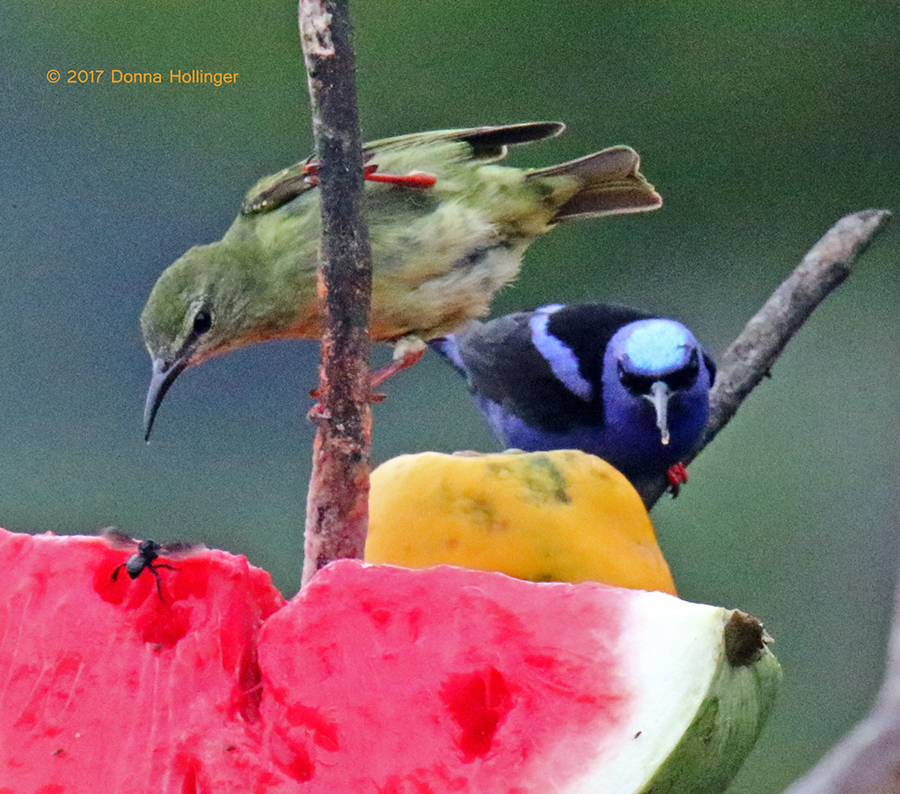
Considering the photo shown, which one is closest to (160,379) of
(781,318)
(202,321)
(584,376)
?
(202,321)

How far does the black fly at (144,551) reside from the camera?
1.98 ft

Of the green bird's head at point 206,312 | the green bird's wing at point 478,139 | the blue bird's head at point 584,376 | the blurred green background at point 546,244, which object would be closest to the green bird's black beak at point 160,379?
the green bird's head at point 206,312

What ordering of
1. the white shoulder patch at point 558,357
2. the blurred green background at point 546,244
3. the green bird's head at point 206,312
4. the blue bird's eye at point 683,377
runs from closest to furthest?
the green bird's head at point 206,312, the blurred green background at point 546,244, the blue bird's eye at point 683,377, the white shoulder patch at point 558,357

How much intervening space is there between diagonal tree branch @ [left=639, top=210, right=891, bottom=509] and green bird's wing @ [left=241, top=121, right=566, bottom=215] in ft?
1.00

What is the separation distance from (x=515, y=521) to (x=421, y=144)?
83 cm

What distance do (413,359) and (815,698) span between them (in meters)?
1.03

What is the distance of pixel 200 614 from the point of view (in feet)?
2.07

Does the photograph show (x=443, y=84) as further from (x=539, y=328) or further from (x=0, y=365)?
(x=0, y=365)

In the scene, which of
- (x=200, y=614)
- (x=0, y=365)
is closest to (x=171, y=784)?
(x=200, y=614)

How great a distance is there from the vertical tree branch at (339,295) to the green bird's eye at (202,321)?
58 centimetres

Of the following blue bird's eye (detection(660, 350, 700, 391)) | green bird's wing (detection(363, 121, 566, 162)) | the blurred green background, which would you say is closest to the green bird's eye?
the blurred green background

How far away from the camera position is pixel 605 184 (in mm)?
1541

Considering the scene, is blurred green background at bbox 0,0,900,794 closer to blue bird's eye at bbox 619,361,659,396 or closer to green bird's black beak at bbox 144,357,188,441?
blue bird's eye at bbox 619,361,659,396

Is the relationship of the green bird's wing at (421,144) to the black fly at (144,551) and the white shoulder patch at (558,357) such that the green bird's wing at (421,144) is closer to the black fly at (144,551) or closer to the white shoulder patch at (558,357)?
the white shoulder patch at (558,357)
